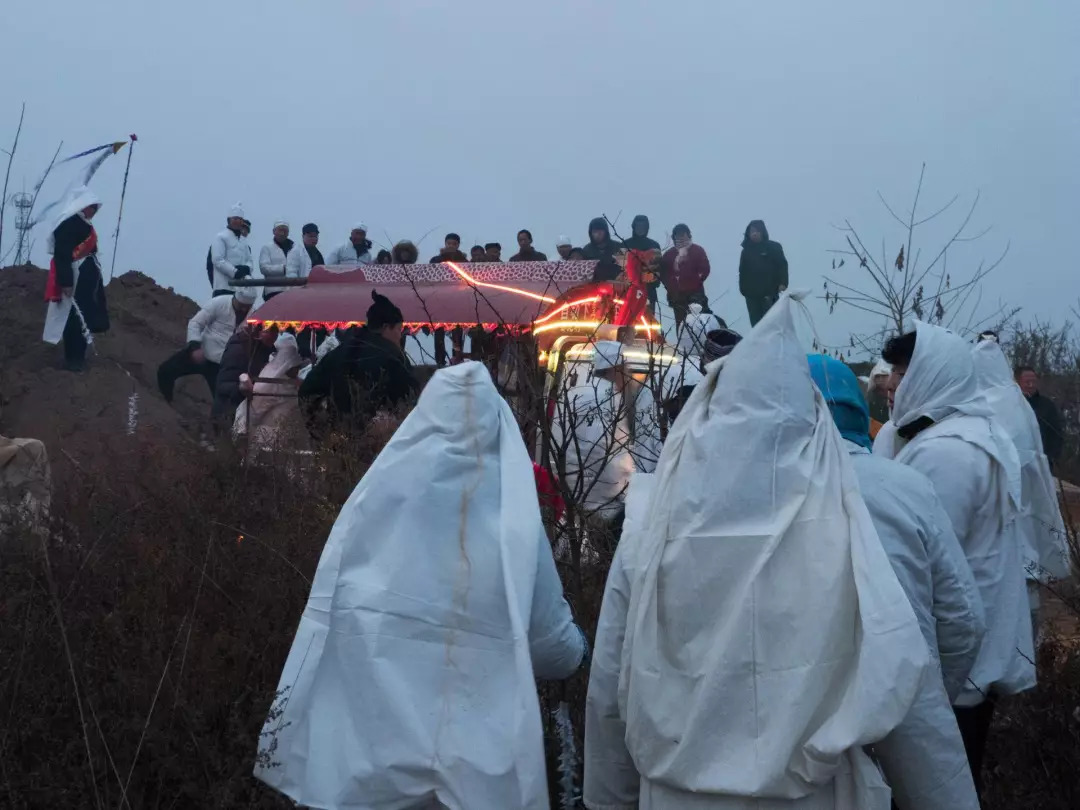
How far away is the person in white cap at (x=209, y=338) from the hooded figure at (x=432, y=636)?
37.8 ft

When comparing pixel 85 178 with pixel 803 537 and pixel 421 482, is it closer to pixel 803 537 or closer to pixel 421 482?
pixel 421 482

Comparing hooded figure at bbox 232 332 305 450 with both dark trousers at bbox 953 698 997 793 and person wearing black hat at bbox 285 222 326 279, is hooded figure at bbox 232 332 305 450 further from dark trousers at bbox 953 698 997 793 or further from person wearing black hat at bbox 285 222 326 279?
dark trousers at bbox 953 698 997 793

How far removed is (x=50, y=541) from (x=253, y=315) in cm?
908

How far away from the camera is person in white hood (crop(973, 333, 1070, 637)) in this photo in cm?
551

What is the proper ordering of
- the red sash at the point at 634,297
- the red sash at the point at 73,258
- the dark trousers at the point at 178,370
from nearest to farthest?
1. the red sash at the point at 634,297
2. the dark trousers at the point at 178,370
3. the red sash at the point at 73,258

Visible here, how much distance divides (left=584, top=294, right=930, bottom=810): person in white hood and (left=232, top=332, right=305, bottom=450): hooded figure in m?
7.30

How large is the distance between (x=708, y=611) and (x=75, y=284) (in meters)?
16.2

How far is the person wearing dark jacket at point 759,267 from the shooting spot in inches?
657

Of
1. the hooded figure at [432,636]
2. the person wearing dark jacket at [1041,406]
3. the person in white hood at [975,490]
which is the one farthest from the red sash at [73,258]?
the hooded figure at [432,636]

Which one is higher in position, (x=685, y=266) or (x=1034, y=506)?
(x=685, y=266)

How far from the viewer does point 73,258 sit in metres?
17.2

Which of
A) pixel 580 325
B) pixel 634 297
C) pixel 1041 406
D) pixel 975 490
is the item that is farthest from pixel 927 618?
pixel 1041 406

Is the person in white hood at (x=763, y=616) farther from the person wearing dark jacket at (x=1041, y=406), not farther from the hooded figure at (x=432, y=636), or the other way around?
the person wearing dark jacket at (x=1041, y=406)

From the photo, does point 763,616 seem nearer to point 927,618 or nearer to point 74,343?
point 927,618
